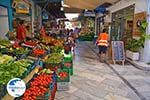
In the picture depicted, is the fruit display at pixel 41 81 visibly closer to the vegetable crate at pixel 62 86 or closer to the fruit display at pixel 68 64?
the vegetable crate at pixel 62 86

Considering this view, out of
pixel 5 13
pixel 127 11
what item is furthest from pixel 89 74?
pixel 127 11

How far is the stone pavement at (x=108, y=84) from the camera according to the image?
5.32m

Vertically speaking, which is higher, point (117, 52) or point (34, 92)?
point (117, 52)

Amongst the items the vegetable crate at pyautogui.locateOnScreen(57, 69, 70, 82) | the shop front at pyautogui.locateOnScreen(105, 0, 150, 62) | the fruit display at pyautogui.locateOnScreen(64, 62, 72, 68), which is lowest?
the vegetable crate at pyautogui.locateOnScreen(57, 69, 70, 82)

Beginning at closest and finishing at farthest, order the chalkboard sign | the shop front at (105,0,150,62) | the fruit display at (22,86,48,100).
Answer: the fruit display at (22,86,48,100), the shop front at (105,0,150,62), the chalkboard sign

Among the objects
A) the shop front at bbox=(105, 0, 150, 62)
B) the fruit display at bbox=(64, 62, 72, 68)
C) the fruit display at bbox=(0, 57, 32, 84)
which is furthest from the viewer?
the shop front at bbox=(105, 0, 150, 62)

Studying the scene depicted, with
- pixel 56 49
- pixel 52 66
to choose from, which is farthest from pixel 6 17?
pixel 52 66

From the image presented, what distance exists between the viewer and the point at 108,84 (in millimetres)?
6363

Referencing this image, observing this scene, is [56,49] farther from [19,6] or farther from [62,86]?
[19,6]

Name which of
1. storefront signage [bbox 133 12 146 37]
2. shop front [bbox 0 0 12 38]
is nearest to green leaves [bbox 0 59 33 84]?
shop front [bbox 0 0 12 38]

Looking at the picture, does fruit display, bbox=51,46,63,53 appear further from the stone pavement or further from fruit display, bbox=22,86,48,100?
fruit display, bbox=22,86,48,100

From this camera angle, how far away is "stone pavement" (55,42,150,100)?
5.32 m

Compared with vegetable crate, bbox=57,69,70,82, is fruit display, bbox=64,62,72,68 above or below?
above

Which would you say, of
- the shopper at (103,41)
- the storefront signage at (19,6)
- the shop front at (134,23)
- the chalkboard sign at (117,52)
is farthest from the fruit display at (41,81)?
the storefront signage at (19,6)
